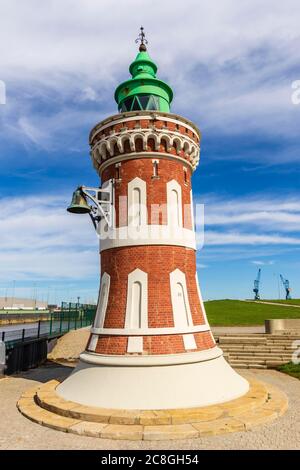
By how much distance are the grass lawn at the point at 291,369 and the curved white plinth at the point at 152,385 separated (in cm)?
633

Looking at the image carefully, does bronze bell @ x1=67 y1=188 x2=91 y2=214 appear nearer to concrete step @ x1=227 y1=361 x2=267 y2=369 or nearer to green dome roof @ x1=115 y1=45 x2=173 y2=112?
green dome roof @ x1=115 y1=45 x2=173 y2=112

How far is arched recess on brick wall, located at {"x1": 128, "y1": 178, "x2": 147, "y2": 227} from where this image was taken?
478 inches

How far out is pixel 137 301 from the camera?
37.6 feet

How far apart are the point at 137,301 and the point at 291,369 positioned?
418 inches

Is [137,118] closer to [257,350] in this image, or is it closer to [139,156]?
[139,156]

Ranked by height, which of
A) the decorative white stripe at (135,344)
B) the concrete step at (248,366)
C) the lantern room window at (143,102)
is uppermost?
the lantern room window at (143,102)

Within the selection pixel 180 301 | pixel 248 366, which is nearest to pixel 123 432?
pixel 180 301

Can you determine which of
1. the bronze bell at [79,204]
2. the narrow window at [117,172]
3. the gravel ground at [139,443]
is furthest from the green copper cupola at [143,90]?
the gravel ground at [139,443]

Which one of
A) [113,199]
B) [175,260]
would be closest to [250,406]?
[175,260]

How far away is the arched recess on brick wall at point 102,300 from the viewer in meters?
11.9

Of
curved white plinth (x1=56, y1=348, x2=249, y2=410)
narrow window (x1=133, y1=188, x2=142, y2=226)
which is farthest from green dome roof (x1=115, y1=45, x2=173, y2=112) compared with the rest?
curved white plinth (x1=56, y1=348, x2=249, y2=410)

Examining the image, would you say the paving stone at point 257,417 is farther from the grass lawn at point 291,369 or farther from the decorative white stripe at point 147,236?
the grass lawn at point 291,369

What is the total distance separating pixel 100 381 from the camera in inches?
412
